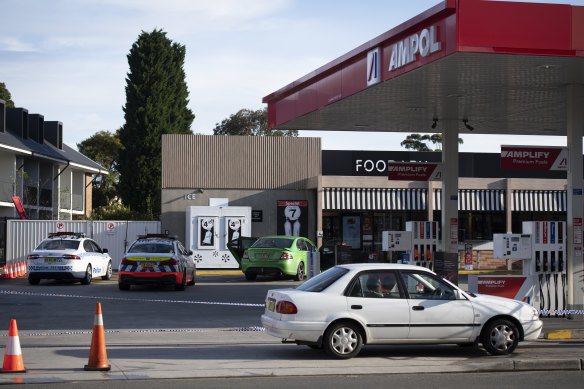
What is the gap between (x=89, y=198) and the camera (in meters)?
54.4

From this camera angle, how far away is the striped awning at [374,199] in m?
35.3

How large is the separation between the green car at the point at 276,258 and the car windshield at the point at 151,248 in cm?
401

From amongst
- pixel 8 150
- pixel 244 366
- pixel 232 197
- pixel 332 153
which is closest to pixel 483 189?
pixel 332 153

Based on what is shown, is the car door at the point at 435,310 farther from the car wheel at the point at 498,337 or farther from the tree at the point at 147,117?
the tree at the point at 147,117

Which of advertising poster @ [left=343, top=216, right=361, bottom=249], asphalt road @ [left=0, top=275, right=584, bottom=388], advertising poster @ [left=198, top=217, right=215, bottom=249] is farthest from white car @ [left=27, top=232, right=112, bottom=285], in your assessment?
advertising poster @ [left=343, top=216, right=361, bottom=249]

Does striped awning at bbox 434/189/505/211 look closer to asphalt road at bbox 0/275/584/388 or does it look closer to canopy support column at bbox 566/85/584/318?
asphalt road at bbox 0/275/584/388

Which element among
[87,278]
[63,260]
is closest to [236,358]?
[63,260]

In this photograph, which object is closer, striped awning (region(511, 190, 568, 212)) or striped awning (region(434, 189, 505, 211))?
striped awning (region(434, 189, 505, 211))

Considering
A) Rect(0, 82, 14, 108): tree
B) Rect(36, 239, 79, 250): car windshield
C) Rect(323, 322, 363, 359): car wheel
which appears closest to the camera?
Rect(323, 322, 363, 359): car wheel

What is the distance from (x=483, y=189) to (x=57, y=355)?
2721cm

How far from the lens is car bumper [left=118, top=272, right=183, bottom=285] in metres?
22.4

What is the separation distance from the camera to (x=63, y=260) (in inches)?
952

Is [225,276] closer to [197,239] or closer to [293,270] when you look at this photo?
[197,239]

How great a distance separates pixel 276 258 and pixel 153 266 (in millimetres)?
4832
